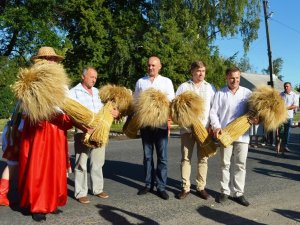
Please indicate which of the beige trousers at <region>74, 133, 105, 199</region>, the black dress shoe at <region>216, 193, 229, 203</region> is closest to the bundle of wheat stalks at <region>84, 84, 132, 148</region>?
the beige trousers at <region>74, 133, 105, 199</region>

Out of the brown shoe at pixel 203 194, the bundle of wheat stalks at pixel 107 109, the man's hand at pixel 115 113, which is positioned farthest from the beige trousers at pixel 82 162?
the brown shoe at pixel 203 194

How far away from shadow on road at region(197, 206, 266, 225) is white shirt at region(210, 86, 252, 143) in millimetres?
1065

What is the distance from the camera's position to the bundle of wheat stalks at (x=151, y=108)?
5.45 m

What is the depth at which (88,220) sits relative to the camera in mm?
4930

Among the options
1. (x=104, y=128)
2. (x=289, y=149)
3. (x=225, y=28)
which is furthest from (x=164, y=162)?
(x=225, y=28)

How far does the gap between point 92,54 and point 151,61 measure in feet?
68.2

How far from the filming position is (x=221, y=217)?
5.06m

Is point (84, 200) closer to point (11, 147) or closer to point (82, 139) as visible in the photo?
point (82, 139)

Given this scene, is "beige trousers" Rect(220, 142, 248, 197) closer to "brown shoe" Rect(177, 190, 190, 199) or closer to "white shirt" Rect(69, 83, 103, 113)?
"brown shoe" Rect(177, 190, 190, 199)

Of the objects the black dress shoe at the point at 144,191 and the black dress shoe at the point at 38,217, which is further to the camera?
the black dress shoe at the point at 144,191

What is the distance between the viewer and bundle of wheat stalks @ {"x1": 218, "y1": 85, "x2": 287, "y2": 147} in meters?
5.47

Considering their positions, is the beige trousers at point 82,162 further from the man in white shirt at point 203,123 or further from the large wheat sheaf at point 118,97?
the man in white shirt at point 203,123

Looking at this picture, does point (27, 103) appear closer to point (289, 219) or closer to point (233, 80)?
point (233, 80)

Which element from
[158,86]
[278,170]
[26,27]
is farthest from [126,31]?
[158,86]
